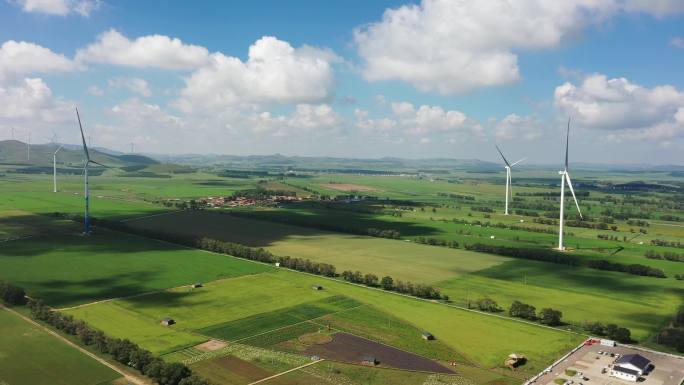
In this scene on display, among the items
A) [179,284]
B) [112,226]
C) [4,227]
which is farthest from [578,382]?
[4,227]

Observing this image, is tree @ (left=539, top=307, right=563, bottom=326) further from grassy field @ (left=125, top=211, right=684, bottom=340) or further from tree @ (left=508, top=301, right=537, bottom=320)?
grassy field @ (left=125, top=211, right=684, bottom=340)

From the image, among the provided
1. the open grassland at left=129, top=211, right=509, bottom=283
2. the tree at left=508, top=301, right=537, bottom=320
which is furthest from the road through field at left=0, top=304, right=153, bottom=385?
the open grassland at left=129, top=211, right=509, bottom=283

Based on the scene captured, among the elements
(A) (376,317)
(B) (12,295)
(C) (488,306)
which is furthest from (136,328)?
(C) (488,306)

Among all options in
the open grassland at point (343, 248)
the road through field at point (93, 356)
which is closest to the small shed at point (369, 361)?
the road through field at point (93, 356)

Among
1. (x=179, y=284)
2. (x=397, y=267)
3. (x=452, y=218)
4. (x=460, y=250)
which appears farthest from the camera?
(x=452, y=218)

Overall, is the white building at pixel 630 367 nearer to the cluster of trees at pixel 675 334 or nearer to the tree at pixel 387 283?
the cluster of trees at pixel 675 334

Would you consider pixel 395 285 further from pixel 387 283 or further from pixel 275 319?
pixel 275 319

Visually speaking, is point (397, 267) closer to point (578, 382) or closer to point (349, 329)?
point (349, 329)

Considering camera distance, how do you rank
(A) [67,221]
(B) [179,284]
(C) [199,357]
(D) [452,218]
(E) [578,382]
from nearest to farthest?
(E) [578,382] → (C) [199,357] → (B) [179,284] → (A) [67,221] → (D) [452,218]
